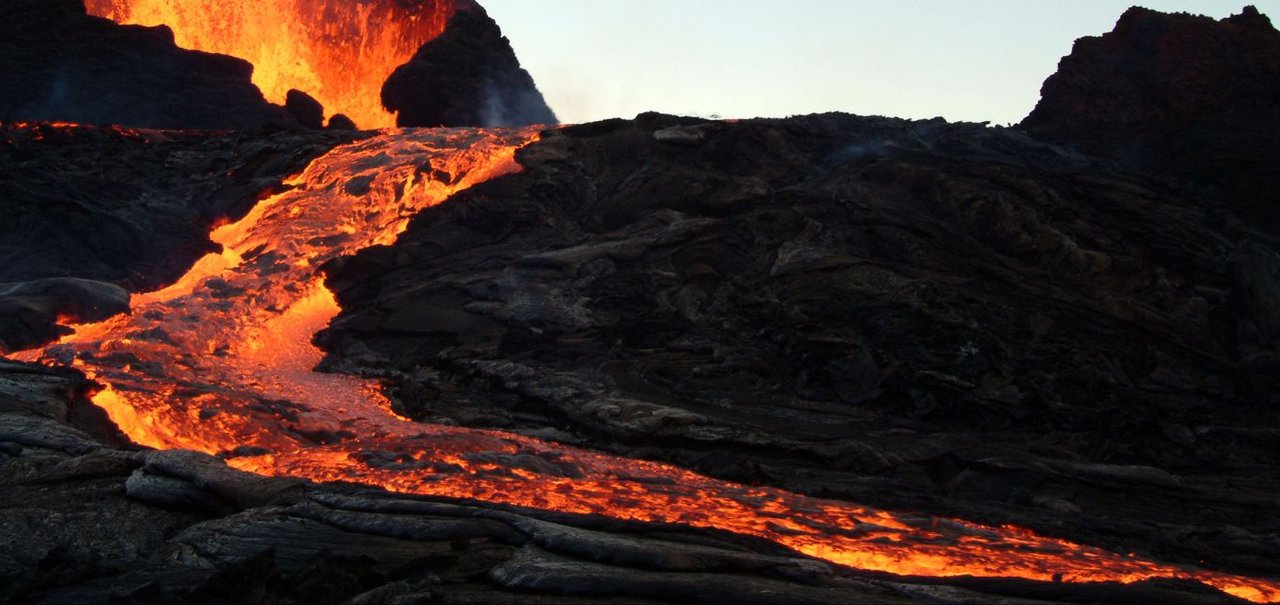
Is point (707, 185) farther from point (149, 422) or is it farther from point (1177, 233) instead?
point (149, 422)

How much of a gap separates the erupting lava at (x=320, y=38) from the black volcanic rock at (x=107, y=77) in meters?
3.04

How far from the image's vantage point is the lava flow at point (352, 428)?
1234 centimetres

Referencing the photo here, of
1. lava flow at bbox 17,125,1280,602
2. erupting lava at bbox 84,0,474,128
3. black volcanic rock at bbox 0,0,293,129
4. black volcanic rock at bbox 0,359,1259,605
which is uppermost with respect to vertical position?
erupting lava at bbox 84,0,474,128

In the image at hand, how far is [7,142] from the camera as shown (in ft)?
95.9

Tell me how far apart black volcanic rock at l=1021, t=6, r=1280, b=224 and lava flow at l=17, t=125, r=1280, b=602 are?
657 inches

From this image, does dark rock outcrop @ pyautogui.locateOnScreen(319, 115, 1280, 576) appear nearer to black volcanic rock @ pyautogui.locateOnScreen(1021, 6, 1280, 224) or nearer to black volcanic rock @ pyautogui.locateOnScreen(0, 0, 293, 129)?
black volcanic rock @ pyautogui.locateOnScreen(1021, 6, 1280, 224)

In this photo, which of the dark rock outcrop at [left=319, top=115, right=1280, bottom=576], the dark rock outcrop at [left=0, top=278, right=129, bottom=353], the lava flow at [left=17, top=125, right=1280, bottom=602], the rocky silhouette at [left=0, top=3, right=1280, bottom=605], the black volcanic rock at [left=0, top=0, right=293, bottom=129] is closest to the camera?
the rocky silhouette at [left=0, top=3, right=1280, bottom=605]

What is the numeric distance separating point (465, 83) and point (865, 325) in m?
25.1

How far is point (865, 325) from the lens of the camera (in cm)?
2048

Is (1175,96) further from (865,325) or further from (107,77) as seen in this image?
(107,77)

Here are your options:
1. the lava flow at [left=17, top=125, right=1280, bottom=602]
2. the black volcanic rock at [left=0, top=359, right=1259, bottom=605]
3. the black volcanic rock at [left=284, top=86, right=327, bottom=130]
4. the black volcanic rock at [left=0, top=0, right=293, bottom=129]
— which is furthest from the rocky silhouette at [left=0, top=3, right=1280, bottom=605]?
the black volcanic rock at [left=284, top=86, right=327, bottom=130]

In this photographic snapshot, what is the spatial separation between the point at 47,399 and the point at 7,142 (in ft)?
56.8

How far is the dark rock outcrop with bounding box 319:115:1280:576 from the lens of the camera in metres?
16.3

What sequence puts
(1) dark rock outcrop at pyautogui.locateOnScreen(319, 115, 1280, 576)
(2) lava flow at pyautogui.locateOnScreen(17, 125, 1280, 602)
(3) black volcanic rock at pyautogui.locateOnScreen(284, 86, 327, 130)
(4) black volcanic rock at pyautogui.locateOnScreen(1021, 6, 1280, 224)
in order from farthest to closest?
(3) black volcanic rock at pyautogui.locateOnScreen(284, 86, 327, 130), (4) black volcanic rock at pyautogui.locateOnScreen(1021, 6, 1280, 224), (1) dark rock outcrop at pyautogui.locateOnScreen(319, 115, 1280, 576), (2) lava flow at pyautogui.locateOnScreen(17, 125, 1280, 602)
